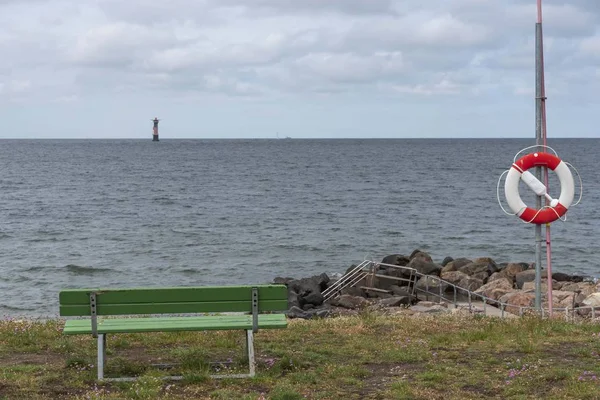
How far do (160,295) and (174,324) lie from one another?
0.33m

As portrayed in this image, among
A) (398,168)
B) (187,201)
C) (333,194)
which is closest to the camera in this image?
(187,201)

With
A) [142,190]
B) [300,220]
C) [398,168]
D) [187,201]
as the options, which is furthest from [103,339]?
[398,168]

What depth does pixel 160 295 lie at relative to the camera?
6707mm

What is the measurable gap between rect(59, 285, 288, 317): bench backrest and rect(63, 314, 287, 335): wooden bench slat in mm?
124

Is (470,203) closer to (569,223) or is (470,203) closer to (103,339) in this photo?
(569,223)

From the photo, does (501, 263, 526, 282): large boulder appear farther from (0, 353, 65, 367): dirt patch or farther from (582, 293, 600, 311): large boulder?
(0, 353, 65, 367): dirt patch

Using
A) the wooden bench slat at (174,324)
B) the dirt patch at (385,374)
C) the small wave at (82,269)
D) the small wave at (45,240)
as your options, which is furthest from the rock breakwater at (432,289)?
the small wave at (45,240)

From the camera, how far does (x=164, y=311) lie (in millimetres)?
6730

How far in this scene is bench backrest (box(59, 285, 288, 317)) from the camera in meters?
6.72

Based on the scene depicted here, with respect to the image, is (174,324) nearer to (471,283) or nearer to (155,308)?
(155,308)

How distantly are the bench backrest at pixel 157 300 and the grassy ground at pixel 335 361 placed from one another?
1.77 feet

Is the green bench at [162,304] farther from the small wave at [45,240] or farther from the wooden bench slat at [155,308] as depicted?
the small wave at [45,240]

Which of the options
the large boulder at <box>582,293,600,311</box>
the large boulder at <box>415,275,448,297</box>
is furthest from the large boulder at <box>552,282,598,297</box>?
the large boulder at <box>415,275,448,297</box>

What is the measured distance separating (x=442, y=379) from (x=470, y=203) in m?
43.9
